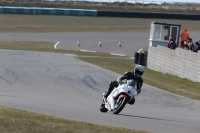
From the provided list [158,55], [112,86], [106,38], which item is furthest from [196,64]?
[106,38]

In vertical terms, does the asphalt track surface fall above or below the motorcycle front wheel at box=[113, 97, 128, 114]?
below

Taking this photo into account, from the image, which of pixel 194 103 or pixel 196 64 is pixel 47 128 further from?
pixel 196 64

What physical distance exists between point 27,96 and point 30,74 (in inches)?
228

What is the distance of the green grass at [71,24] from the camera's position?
56.6 m

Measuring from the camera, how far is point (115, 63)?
30188mm

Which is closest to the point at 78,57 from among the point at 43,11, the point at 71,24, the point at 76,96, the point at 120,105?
the point at 76,96

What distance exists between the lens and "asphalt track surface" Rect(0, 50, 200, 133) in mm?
13070

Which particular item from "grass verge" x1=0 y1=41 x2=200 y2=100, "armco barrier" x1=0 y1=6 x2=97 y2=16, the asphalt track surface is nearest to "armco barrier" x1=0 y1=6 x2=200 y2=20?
"armco barrier" x1=0 y1=6 x2=97 y2=16

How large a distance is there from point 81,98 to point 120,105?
3590mm

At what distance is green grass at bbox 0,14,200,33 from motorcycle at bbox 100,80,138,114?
40186 mm

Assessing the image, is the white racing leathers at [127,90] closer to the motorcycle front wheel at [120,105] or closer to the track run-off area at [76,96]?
the motorcycle front wheel at [120,105]

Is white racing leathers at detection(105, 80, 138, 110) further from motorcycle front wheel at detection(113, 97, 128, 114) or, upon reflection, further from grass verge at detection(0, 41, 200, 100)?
grass verge at detection(0, 41, 200, 100)

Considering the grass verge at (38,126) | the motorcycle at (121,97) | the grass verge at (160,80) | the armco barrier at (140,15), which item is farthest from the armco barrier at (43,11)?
the grass verge at (38,126)

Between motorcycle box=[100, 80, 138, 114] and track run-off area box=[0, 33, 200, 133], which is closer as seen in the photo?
track run-off area box=[0, 33, 200, 133]
